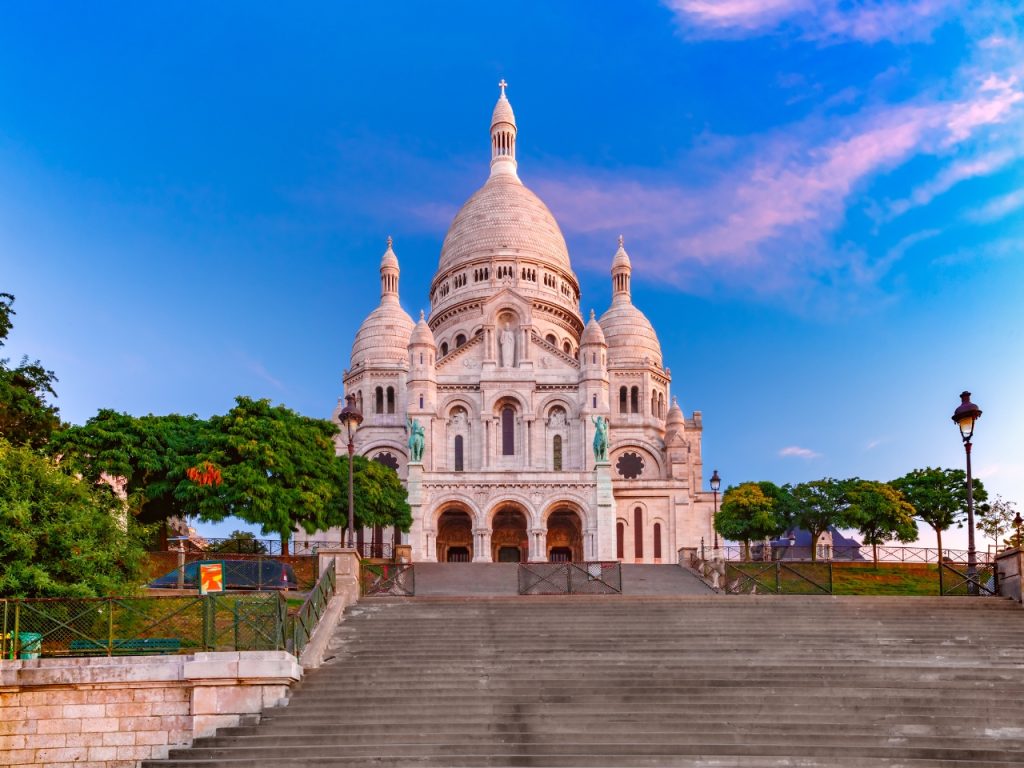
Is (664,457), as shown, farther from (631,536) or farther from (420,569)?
(420,569)

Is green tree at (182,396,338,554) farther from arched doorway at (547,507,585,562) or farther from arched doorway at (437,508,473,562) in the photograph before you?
arched doorway at (547,507,585,562)

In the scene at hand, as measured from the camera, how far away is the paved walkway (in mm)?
35062

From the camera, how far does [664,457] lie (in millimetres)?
66812

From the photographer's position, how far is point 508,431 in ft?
202

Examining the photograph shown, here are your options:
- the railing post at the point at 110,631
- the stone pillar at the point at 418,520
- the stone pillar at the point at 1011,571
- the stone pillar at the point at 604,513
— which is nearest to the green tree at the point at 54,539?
the railing post at the point at 110,631

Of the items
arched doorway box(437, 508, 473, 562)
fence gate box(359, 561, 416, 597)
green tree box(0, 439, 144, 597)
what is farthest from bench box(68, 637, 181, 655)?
arched doorway box(437, 508, 473, 562)

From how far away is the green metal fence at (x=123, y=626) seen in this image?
19.2 metres

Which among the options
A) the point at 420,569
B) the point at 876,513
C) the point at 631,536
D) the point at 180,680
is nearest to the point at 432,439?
the point at 631,536

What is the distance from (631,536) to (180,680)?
4621 centimetres

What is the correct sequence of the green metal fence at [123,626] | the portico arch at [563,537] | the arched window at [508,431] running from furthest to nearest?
the arched window at [508,431]
the portico arch at [563,537]
the green metal fence at [123,626]

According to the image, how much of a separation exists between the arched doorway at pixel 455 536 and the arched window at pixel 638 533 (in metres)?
10.2

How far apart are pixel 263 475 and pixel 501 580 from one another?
9818 mm

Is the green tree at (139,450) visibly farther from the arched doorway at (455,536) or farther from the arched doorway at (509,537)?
the arched doorway at (509,537)

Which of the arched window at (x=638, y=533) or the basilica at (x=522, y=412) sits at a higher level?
the basilica at (x=522, y=412)
